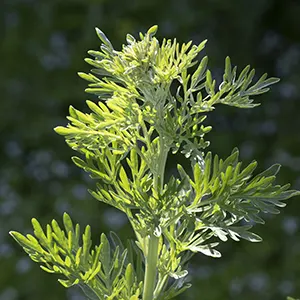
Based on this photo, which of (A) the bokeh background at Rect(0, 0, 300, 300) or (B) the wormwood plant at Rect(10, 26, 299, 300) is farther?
(A) the bokeh background at Rect(0, 0, 300, 300)

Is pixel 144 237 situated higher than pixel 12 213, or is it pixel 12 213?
pixel 12 213

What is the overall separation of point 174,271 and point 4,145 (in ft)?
5.98

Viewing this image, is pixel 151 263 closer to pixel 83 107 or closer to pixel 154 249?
pixel 154 249

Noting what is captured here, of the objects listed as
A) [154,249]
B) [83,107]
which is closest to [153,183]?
[154,249]

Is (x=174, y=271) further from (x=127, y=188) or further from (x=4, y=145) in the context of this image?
(x=4, y=145)

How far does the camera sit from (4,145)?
7.02ft

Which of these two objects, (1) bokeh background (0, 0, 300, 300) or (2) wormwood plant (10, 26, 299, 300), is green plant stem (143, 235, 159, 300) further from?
(1) bokeh background (0, 0, 300, 300)

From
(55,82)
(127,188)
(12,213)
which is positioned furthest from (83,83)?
(127,188)

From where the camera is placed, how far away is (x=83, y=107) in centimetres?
213

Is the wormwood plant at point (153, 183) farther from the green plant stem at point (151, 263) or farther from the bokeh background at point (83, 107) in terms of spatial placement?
the bokeh background at point (83, 107)

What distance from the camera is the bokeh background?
75.0 inches

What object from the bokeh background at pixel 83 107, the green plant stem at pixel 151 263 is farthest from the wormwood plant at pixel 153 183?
the bokeh background at pixel 83 107

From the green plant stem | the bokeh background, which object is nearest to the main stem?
the green plant stem

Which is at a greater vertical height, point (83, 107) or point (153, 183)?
point (83, 107)
